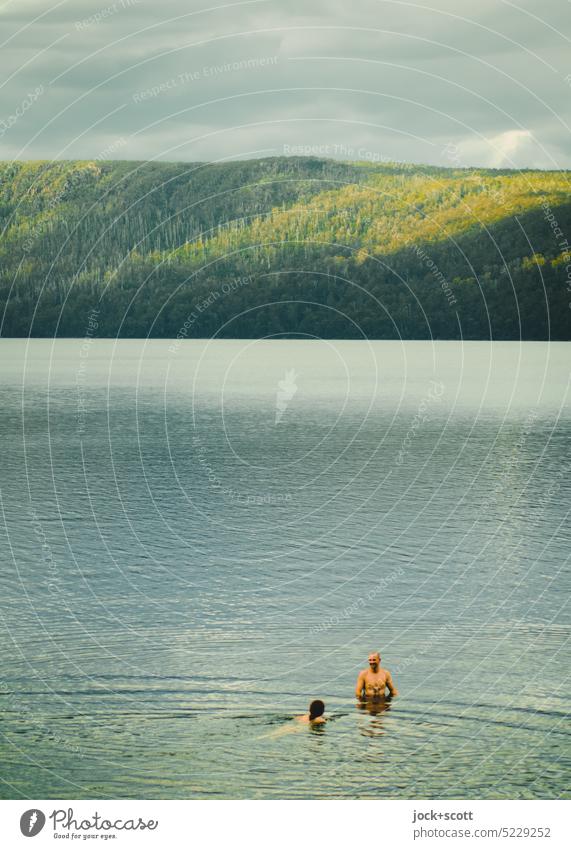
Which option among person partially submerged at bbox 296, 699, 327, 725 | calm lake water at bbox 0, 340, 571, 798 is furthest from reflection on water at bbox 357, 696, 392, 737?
person partially submerged at bbox 296, 699, 327, 725

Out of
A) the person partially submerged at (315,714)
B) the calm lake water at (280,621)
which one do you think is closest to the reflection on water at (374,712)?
the calm lake water at (280,621)

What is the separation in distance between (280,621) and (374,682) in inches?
417

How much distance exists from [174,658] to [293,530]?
→ 26689 mm

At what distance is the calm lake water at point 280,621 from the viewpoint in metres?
30.0

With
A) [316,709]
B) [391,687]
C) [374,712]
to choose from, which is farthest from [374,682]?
[316,709]

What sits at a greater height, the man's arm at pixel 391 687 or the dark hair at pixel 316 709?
the man's arm at pixel 391 687

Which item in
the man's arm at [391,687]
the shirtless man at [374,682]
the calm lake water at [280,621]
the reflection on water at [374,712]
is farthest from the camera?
the man's arm at [391,687]

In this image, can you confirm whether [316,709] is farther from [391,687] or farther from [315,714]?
[391,687]

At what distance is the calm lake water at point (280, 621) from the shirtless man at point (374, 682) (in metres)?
0.66

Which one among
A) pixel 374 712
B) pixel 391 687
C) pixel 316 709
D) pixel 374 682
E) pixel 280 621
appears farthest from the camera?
pixel 280 621

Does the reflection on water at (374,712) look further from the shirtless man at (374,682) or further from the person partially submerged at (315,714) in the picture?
the person partially submerged at (315,714)

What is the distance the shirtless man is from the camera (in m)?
33.8

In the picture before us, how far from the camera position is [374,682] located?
3394 cm
